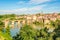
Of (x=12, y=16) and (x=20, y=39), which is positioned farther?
(x=12, y=16)

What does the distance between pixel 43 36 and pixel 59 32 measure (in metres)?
1.58

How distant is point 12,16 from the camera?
166ft

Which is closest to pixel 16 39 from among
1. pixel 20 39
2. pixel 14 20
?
pixel 20 39

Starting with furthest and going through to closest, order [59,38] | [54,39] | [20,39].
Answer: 1. [20,39]
2. [54,39]
3. [59,38]

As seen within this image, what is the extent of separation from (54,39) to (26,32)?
9.42 ft

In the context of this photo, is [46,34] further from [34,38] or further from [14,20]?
[14,20]

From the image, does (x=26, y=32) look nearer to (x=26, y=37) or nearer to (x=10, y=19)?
(x=26, y=37)

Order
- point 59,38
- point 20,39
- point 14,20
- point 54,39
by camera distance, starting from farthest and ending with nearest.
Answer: point 14,20 → point 20,39 → point 54,39 → point 59,38

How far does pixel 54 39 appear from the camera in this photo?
614 inches

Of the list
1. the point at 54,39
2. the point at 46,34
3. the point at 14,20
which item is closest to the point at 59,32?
the point at 54,39

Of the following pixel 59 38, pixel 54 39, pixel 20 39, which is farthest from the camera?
pixel 20 39

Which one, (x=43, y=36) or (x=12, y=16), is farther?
(x=12, y=16)

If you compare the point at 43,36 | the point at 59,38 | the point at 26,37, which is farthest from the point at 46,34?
the point at 59,38

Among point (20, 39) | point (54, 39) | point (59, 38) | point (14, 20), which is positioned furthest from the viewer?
point (14, 20)
